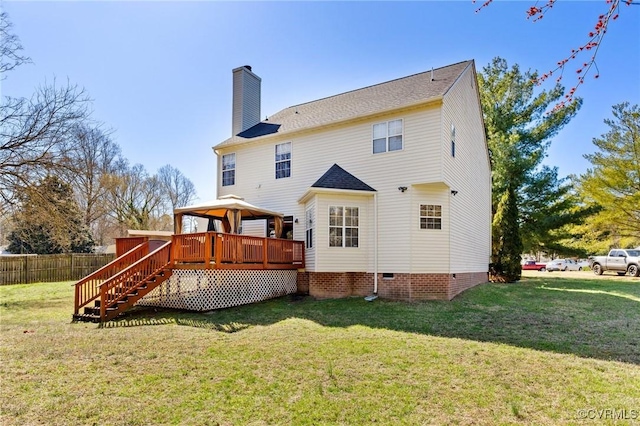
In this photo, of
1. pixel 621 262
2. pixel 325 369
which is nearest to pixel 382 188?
pixel 325 369

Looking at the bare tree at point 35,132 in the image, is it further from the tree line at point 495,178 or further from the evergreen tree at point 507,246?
the evergreen tree at point 507,246

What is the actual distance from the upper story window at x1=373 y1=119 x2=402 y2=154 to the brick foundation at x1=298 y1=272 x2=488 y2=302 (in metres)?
4.25

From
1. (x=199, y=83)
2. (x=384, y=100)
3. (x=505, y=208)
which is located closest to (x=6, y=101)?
(x=199, y=83)

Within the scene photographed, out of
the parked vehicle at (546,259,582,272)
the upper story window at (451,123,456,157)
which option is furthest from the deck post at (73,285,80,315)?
the parked vehicle at (546,259,582,272)

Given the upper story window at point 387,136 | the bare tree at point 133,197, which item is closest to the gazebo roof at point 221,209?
the upper story window at point 387,136

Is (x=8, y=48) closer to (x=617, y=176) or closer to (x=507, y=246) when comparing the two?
(x=507, y=246)

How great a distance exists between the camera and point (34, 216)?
42.0 ft

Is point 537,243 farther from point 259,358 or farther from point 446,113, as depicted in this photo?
point 259,358

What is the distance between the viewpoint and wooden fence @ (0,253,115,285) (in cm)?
1855

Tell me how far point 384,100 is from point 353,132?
1.64m

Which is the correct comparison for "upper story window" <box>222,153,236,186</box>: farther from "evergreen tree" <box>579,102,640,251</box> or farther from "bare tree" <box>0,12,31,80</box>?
"evergreen tree" <box>579,102,640,251</box>

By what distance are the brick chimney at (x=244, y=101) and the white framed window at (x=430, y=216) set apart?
9456mm

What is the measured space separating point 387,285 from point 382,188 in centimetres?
320

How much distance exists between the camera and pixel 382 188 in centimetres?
1226
